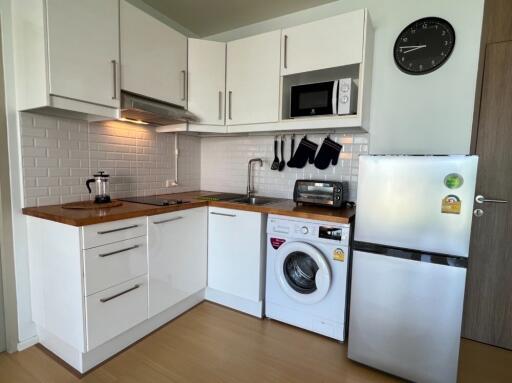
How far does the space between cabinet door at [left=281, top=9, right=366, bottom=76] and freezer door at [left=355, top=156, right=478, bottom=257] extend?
868mm

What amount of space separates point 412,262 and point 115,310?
1.73 meters

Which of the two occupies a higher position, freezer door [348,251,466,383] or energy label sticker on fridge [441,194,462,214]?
energy label sticker on fridge [441,194,462,214]

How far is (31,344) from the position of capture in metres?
1.81

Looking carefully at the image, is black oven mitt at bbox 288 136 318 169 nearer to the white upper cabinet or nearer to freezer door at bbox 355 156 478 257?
freezer door at bbox 355 156 478 257

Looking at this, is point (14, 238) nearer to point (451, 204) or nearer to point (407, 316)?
point (407, 316)

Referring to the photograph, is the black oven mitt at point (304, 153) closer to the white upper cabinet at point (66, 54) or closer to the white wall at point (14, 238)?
the white upper cabinet at point (66, 54)

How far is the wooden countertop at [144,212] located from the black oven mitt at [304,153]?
0.43 meters

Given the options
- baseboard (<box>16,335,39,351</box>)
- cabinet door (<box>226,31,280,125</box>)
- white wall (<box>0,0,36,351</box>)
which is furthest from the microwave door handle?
baseboard (<box>16,335,39,351</box>)

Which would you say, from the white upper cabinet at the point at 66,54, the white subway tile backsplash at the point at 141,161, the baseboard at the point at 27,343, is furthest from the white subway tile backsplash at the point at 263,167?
the baseboard at the point at 27,343

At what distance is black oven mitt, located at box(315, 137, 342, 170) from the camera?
2.34 m

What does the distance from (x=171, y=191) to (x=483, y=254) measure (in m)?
2.62

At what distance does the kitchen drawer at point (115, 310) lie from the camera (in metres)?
1.57

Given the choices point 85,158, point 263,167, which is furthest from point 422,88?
point 85,158

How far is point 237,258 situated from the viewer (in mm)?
2242
